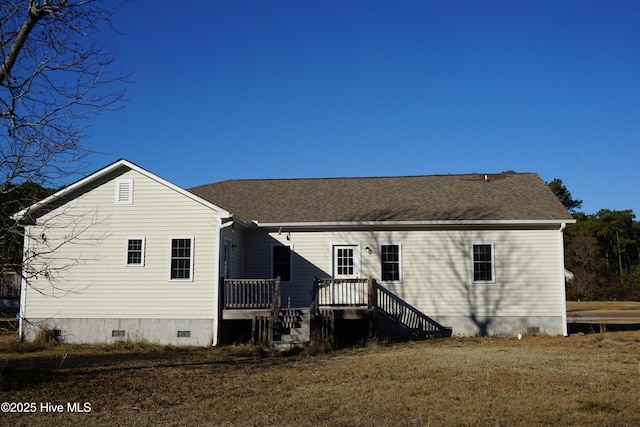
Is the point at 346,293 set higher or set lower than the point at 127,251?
lower

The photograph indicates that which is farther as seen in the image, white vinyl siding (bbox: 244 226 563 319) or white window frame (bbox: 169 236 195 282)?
white vinyl siding (bbox: 244 226 563 319)

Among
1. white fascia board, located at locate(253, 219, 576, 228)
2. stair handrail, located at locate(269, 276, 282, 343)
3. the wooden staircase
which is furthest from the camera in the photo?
white fascia board, located at locate(253, 219, 576, 228)

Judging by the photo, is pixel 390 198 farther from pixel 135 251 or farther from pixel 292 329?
pixel 135 251

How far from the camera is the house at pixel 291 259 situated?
18.2m

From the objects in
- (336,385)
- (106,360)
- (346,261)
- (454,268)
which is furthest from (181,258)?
(454,268)

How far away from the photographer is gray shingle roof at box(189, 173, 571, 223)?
2077 cm

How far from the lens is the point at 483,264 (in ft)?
66.7

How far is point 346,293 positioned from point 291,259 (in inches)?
94.0

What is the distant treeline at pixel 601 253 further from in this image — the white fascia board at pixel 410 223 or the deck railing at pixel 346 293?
the deck railing at pixel 346 293

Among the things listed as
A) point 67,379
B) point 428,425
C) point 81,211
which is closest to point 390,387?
point 428,425

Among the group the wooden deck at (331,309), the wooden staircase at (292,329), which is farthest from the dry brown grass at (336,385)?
the wooden deck at (331,309)

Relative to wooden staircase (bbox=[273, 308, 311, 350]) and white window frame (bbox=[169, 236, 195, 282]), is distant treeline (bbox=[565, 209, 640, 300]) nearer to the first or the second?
wooden staircase (bbox=[273, 308, 311, 350])

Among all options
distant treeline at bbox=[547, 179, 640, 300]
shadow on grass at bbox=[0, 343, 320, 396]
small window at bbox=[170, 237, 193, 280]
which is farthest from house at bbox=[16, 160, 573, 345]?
distant treeline at bbox=[547, 179, 640, 300]

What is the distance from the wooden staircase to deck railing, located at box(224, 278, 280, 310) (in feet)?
1.77
